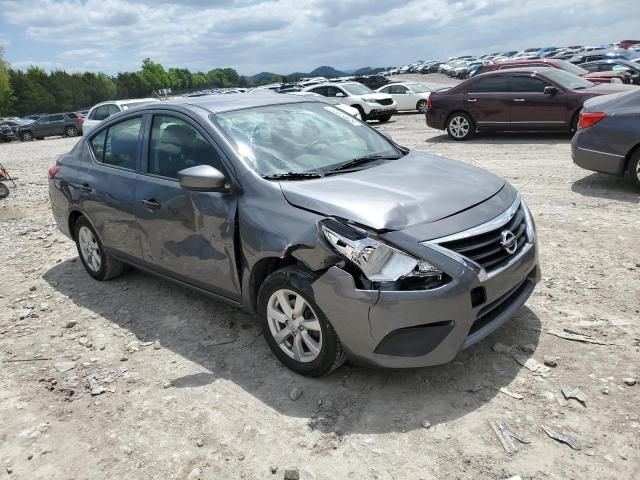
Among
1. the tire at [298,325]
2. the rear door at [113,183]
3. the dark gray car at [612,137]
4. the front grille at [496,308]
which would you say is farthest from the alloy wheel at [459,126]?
the tire at [298,325]

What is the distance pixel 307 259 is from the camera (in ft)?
10.3

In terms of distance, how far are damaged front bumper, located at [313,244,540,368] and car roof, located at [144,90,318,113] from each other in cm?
178

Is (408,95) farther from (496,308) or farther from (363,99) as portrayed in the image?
(496,308)

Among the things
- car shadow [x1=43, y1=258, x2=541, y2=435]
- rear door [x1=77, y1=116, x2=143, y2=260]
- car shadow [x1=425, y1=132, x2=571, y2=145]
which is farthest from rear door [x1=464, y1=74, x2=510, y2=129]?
rear door [x1=77, y1=116, x2=143, y2=260]

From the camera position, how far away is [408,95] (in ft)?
71.2

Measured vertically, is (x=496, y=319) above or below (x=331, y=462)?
above

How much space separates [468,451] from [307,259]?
1317 mm

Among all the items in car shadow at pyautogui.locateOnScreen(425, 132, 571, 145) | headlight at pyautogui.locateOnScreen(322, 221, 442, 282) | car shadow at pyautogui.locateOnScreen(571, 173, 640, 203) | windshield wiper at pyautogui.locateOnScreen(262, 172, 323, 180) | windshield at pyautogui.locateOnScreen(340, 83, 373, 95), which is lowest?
car shadow at pyautogui.locateOnScreen(425, 132, 571, 145)

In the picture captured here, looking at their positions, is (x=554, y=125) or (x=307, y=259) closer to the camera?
(x=307, y=259)

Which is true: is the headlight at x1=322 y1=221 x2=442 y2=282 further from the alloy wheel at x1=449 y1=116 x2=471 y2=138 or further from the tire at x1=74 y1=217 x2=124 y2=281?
the alloy wheel at x1=449 y1=116 x2=471 y2=138

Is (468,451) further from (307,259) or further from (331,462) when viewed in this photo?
(307,259)

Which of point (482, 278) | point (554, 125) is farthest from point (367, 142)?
point (554, 125)

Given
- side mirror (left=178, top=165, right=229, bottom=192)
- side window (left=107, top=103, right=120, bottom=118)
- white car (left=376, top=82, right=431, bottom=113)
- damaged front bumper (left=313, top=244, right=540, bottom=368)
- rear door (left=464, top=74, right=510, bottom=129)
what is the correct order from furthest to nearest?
white car (left=376, top=82, right=431, bottom=113) → side window (left=107, top=103, right=120, bottom=118) → rear door (left=464, top=74, right=510, bottom=129) → side mirror (left=178, top=165, right=229, bottom=192) → damaged front bumper (left=313, top=244, right=540, bottom=368)

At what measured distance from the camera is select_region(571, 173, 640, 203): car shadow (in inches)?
262
